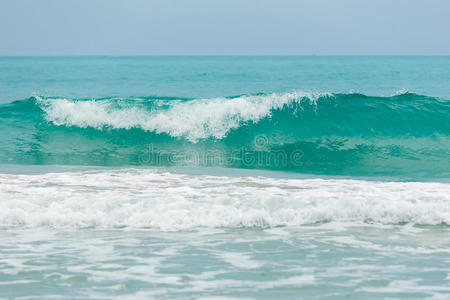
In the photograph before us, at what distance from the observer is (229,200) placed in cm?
778

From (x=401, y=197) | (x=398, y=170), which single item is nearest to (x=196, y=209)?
(x=401, y=197)

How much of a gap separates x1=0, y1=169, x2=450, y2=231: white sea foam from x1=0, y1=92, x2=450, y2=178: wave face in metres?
3.35

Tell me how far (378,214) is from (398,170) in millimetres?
4926

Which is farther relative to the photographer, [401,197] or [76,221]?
[401,197]

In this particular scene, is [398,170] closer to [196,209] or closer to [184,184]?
[184,184]

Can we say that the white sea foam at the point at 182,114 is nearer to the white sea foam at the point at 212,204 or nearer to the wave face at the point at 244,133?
the wave face at the point at 244,133

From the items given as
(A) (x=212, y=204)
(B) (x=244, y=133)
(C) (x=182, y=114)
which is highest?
(C) (x=182, y=114)

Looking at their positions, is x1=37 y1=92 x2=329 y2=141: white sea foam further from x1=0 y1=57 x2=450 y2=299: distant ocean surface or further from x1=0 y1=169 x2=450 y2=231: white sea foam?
x1=0 y1=169 x2=450 y2=231: white sea foam

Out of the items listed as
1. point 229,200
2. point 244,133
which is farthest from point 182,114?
point 229,200

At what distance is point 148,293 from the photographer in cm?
464

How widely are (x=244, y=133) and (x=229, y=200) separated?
6.95m

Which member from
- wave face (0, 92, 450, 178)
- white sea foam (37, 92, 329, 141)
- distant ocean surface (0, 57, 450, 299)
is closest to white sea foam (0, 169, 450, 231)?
distant ocean surface (0, 57, 450, 299)

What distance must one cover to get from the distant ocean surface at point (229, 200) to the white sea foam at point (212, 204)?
27 mm

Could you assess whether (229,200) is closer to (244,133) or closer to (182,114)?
(244,133)
